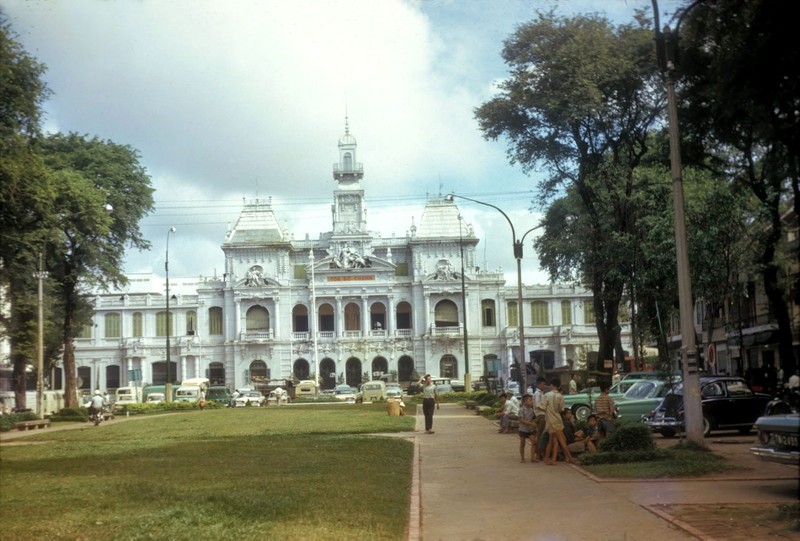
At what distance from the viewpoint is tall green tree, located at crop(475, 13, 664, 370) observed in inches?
1208

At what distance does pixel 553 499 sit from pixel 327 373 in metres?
76.6

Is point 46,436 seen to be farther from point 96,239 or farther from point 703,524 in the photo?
point 703,524

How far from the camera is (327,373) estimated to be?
88250mm

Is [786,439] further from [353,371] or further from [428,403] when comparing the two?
[353,371]

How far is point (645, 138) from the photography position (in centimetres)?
3198

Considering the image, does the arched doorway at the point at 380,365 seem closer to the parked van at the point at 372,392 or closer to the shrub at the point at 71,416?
the parked van at the point at 372,392

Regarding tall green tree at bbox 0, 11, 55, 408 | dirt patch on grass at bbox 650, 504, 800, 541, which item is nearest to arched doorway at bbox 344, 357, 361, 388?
tall green tree at bbox 0, 11, 55, 408

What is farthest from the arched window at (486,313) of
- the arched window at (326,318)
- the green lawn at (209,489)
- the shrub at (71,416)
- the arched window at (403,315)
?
the green lawn at (209,489)

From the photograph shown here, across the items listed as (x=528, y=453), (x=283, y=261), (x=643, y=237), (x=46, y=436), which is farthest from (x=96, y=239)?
(x=283, y=261)

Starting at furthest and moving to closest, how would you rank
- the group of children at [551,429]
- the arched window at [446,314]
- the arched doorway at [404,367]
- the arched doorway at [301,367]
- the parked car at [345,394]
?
the arched window at [446,314], the arched doorway at [301,367], the arched doorway at [404,367], the parked car at [345,394], the group of children at [551,429]

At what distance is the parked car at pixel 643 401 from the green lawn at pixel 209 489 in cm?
622

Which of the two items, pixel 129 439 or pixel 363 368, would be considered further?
pixel 363 368

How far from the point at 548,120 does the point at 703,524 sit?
84.5 ft

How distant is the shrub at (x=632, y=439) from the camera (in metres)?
16.3
